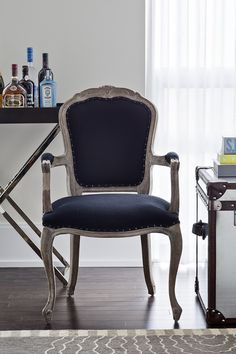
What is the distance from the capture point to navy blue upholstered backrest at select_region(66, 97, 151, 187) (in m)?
3.68

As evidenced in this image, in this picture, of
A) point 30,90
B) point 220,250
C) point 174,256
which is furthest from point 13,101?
point 220,250

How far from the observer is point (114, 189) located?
371cm

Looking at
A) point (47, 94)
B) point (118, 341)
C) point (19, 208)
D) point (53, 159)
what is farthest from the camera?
point (19, 208)

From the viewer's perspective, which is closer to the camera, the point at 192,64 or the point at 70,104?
the point at 70,104

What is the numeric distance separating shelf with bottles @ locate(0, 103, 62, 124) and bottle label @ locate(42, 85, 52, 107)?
0.11 m

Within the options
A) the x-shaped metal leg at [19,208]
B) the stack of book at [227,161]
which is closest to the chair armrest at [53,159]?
the x-shaped metal leg at [19,208]

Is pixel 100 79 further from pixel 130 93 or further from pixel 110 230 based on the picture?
pixel 110 230

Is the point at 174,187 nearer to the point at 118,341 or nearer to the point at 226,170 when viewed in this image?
the point at 226,170

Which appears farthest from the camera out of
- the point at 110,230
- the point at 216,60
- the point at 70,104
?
the point at 216,60

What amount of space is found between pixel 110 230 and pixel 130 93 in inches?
33.8

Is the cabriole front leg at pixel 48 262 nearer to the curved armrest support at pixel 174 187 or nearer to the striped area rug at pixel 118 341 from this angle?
the striped area rug at pixel 118 341

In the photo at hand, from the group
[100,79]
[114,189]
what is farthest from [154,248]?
[100,79]

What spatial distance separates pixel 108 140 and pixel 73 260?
609 mm

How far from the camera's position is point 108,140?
369cm
